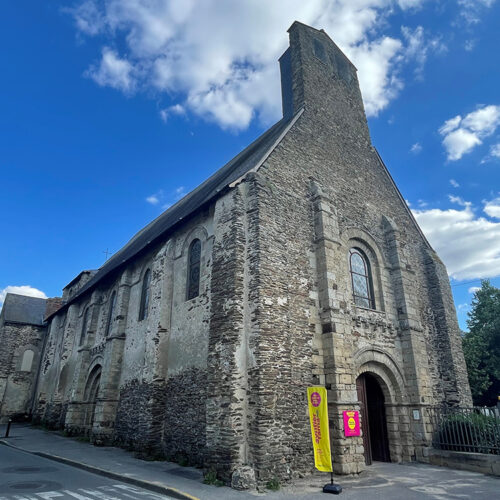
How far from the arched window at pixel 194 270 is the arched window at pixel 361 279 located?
530 centimetres

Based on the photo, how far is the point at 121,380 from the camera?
1542 cm

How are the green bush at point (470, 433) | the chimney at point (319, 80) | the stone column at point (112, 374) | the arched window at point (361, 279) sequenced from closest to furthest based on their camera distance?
the green bush at point (470, 433) < the arched window at point (361, 279) < the stone column at point (112, 374) < the chimney at point (319, 80)

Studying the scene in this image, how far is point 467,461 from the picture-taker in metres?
10.3

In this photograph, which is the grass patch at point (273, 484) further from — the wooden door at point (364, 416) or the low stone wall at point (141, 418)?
the low stone wall at point (141, 418)

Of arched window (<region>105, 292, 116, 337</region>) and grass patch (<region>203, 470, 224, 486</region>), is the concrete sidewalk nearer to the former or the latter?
grass patch (<region>203, 470, 224, 486</region>)

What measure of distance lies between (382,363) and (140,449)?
8.04m

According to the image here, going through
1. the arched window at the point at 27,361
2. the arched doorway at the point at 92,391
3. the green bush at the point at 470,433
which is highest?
the arched window at the point at 27,361

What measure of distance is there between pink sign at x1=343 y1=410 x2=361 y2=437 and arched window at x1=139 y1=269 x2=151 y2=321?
9.12 meters

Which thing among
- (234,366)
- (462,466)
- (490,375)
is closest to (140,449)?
(234,366)

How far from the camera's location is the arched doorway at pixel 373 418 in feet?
38.4

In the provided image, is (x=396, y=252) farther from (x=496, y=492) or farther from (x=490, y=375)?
(x=490, y=375)

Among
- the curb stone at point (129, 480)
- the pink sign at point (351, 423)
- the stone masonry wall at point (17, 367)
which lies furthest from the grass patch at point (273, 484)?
the stone masonry wall at point (17, 367)

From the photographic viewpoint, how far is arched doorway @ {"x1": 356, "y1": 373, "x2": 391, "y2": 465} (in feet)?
38.4

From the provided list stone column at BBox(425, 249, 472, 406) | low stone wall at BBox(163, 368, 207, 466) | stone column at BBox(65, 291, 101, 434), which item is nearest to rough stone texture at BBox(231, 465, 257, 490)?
low stone wall at BBox(163, 368, 207, 466)
